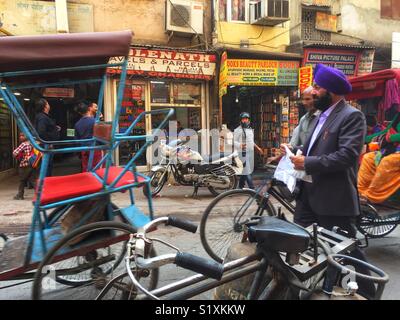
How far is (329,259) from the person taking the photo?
215cm

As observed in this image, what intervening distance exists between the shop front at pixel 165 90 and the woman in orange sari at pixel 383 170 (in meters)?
6.50

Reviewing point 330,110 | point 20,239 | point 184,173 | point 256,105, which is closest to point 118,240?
point 20,239

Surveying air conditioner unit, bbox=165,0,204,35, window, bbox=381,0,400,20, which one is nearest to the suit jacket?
air conditioner unit, bbox=165,0,204,35

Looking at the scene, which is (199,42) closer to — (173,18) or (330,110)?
(173,18)

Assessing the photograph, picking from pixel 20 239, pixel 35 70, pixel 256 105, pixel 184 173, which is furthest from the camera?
pixel 256 105

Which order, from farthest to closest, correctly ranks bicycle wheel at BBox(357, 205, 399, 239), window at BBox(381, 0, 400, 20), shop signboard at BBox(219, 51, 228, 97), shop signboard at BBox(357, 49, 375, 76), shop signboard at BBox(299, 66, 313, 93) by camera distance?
window at BBox(381, 0, 400, 20) < shop signboard at BBox(357, 49, 375, 76) < shop signboard at BBox(299, 66, 313, 93) < shop signboard at BBox(219, 51, 228, 97) < bicycle wheel at BBox(357, 205, 399, 239)

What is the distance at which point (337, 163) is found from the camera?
115 inches

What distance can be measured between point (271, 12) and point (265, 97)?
272 cm

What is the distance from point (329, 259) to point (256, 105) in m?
11.4

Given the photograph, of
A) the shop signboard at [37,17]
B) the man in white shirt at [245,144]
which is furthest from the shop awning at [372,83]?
the shop signboard at [37,17]

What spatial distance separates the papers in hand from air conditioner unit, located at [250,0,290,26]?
27.8 ft

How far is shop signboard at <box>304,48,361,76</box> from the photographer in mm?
11969

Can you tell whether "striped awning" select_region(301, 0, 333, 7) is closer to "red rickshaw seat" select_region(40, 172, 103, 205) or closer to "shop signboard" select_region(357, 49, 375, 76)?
"shop signboard" select_region(357, 49, 375, 76)

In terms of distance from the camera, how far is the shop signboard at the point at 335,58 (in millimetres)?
11969
